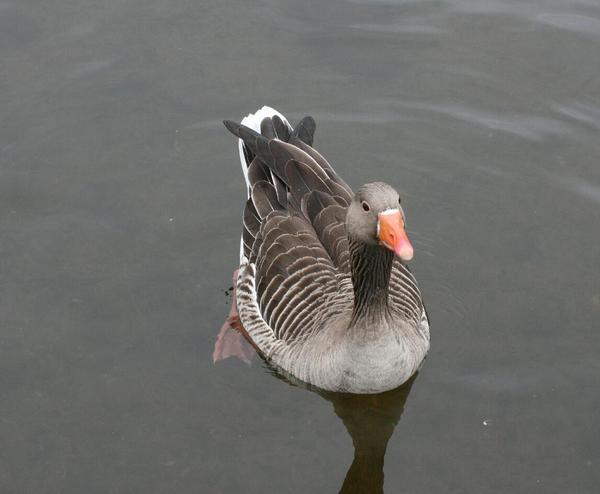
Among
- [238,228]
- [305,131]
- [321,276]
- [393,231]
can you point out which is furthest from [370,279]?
[238,228]

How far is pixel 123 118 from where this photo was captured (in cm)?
1079

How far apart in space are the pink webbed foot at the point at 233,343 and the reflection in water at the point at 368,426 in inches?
29.7

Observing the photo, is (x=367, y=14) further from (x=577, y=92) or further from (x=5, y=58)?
(x=5, y=58)

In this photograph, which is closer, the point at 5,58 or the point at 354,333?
the point at 354,333

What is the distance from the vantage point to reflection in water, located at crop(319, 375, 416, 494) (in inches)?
279

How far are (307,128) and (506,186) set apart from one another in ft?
7.44

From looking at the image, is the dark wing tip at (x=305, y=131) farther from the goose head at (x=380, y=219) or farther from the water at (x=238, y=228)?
the goose head at (x=380, y=219)

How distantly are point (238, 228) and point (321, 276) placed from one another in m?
1.83

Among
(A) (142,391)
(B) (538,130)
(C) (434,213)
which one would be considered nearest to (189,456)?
(A) (142,391)

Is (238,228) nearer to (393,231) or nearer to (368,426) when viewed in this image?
(368,426)

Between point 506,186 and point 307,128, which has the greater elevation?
point 307,128

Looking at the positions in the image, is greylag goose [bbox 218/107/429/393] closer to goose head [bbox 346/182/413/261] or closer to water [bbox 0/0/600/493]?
goose head [bbox 346/182/413/261]

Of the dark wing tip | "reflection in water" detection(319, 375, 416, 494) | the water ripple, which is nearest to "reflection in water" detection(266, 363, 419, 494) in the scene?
"reflection in water" detection(319, 375, 416, 494)

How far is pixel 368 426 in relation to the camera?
756 centimetres
